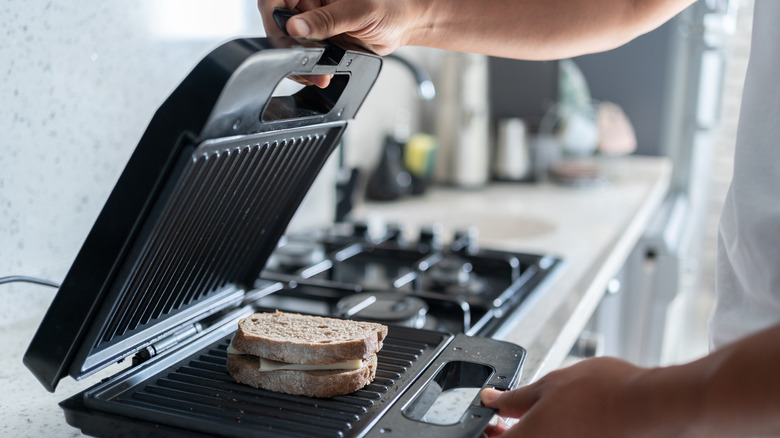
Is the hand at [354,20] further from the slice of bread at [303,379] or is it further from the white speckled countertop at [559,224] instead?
the white speckled countertop at [559,224]

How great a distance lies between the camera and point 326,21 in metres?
0.92

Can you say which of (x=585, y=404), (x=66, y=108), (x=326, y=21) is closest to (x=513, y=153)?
(x=66, y=108)

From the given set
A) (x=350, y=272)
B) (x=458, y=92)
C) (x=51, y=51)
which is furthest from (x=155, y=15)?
(x=458, y=92)

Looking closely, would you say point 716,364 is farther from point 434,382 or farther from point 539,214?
point 539,214

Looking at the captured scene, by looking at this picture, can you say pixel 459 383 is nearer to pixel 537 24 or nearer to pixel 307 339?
pixel 307 339

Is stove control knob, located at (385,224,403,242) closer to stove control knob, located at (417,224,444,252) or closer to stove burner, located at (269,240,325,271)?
stove control knob, located at (417,224,444,252)

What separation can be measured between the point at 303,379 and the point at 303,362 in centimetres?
2

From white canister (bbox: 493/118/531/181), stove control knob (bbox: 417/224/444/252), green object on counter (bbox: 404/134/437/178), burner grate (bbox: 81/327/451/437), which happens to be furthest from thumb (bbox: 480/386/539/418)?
white canister (bbox: 493/118/531/181)

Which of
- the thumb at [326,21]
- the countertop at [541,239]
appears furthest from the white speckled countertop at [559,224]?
the thumb at [326,21]

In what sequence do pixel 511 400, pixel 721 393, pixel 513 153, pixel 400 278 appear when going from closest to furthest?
1. pixel 721 393
2. pixel 511 400
3. pixel 400 278
4. pixel 513 153

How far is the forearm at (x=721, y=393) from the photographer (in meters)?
0.58

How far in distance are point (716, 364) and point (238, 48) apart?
1.72ft

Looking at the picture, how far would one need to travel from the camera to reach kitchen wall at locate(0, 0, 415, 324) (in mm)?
1173

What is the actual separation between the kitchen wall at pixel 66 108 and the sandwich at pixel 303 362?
523 millimetres
